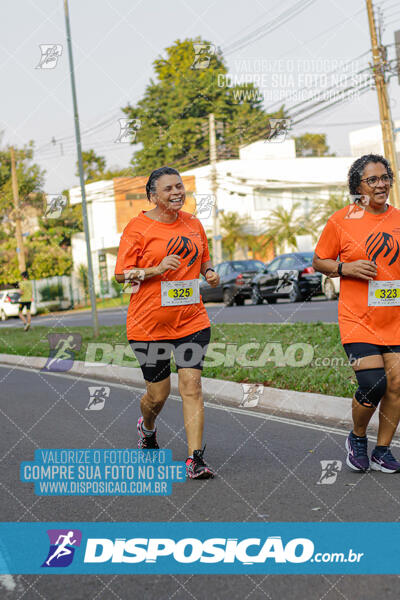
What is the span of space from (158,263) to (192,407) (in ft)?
3.30

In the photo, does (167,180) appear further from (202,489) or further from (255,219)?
(255,219)

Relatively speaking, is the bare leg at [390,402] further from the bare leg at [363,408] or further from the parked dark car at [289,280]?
the parked dark car at [289,280]

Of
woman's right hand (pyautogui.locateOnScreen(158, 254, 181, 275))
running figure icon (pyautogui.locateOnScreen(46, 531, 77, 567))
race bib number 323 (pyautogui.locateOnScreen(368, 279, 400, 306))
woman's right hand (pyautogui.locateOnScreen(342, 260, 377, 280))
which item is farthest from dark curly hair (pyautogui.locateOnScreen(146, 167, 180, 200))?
running figure icon (pyautogui.locateOnScreen(46, 531, 77, 567))

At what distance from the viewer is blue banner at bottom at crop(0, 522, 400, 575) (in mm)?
3920

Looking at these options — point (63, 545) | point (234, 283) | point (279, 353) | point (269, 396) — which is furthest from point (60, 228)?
point (63, 545)

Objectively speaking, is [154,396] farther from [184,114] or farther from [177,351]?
[184,114]

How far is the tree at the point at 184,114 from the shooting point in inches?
1847

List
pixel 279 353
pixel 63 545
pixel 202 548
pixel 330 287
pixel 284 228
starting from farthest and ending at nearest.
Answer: pixel 284 228, pixel 330 287, pixel 279 353, pixel 63 545, pixel 202 548

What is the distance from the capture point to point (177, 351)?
582 cm

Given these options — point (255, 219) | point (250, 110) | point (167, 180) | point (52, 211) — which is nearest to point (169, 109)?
point (250, 110)

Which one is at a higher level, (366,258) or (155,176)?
(155,176)

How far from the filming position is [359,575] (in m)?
3.73

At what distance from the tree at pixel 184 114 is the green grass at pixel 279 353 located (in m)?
27.1

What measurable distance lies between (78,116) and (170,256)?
12395 mm
